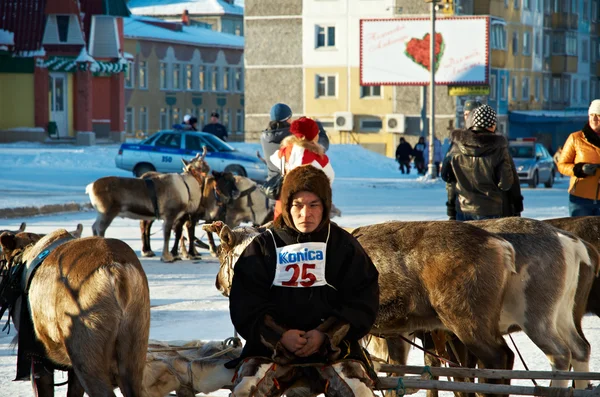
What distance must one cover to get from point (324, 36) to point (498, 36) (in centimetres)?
977

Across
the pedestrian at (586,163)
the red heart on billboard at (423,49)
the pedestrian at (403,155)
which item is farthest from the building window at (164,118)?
the pedestrian at (586,163)

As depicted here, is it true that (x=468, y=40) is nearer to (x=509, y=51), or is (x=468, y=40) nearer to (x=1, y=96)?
(x=509, y=51)

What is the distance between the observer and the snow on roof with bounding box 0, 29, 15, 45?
4862 cm

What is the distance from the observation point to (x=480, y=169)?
8969 mm

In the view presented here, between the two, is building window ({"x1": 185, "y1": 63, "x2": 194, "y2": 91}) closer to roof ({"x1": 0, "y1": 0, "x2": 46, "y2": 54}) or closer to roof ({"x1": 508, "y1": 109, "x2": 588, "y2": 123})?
roof ({"x1": 508, "y1": 109, "x2": 588, "y2": 123})

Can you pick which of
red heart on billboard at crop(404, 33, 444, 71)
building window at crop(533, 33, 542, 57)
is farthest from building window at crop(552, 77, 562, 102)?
red heart on billboard at crop(404, 33, 444, 71)

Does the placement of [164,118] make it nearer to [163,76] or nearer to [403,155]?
[163,76]

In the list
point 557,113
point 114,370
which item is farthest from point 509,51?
point 114,370

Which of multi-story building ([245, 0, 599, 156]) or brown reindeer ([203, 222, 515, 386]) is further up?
multi-story building ([245, 0, 599, 156])

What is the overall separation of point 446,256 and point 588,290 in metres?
1.18

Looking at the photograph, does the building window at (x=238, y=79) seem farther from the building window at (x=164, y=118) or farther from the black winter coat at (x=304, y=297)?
the black winter coat at (x=304, y=297)

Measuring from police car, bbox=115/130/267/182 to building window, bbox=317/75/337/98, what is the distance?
3286 cm

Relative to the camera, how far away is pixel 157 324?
9.86m

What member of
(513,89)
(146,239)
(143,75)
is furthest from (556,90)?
(146,239)
